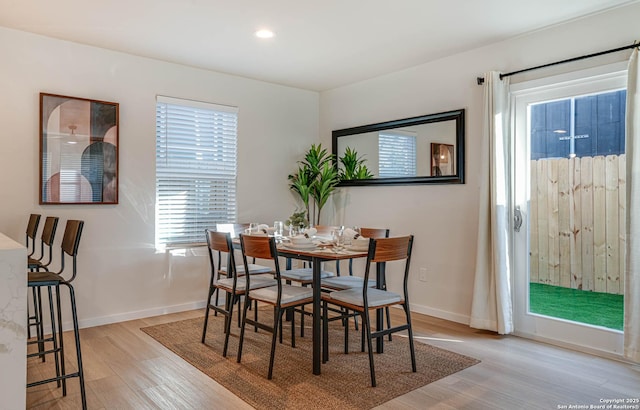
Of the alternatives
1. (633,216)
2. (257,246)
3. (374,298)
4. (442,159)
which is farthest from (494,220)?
(257,246)

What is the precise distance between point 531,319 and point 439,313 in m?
0.88

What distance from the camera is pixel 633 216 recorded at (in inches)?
116

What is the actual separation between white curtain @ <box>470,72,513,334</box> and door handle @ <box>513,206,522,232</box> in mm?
70

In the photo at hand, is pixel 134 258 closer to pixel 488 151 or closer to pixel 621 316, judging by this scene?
pixel 488 151

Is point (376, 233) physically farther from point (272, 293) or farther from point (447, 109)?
point (447, 109)

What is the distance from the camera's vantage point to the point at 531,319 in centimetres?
360

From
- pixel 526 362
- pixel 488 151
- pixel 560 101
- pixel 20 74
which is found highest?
pixel 20 74

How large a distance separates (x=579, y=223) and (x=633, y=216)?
470 millimetres

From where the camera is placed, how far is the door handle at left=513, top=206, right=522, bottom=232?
145 inches

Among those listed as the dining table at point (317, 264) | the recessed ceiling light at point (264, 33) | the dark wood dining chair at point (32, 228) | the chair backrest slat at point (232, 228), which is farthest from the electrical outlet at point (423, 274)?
the dark wood dining chair at point (32, 228)

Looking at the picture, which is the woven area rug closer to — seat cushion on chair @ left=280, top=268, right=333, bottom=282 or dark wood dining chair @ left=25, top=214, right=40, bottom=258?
seat cushion on chair @ left=280, top=268, right=333, bottom=282

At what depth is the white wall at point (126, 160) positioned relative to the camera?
356cm

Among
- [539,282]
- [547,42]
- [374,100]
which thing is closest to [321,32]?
[374,100]

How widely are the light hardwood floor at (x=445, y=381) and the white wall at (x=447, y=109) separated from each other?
2.57 ft
